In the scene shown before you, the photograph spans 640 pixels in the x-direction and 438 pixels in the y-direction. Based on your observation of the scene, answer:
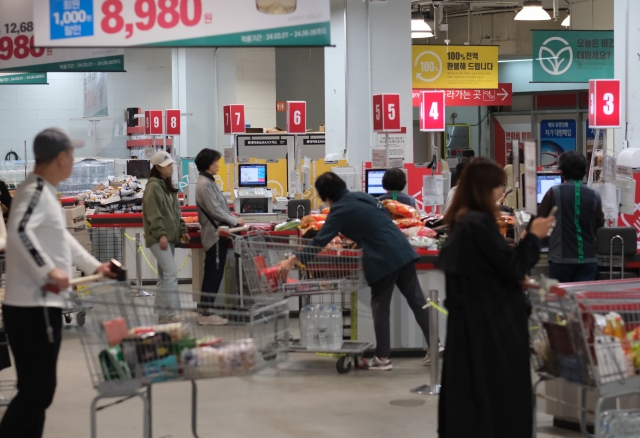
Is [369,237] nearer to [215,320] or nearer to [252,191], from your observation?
[215,320]

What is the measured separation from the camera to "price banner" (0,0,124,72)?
8.28 m

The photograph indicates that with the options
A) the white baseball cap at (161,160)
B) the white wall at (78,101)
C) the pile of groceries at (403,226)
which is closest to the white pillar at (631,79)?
the pile of groceries at (403,226)

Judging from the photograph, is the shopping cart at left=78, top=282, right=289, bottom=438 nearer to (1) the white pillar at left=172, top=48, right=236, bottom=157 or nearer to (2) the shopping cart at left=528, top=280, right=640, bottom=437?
(2) the shopping cart at left=528, top=280, right=640, bottom=437

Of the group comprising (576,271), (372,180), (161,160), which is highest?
(161,160)

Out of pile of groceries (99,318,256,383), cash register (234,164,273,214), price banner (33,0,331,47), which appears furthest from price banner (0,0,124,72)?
pile of groceries (99,318,256,383)

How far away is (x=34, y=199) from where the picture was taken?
3.94 meters

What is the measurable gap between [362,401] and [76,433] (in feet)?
5.94

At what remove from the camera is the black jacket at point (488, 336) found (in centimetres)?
380

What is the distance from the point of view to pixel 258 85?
76.0ft

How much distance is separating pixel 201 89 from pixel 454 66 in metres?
5.70

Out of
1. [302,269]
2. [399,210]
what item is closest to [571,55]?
[399,210]

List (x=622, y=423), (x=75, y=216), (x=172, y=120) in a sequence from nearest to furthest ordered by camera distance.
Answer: (x=622, y=423), (x=75, y=216), (x=172, y=120)

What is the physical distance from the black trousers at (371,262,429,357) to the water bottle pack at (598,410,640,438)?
90.8 inches

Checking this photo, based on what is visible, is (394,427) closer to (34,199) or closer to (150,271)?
(34,199)
